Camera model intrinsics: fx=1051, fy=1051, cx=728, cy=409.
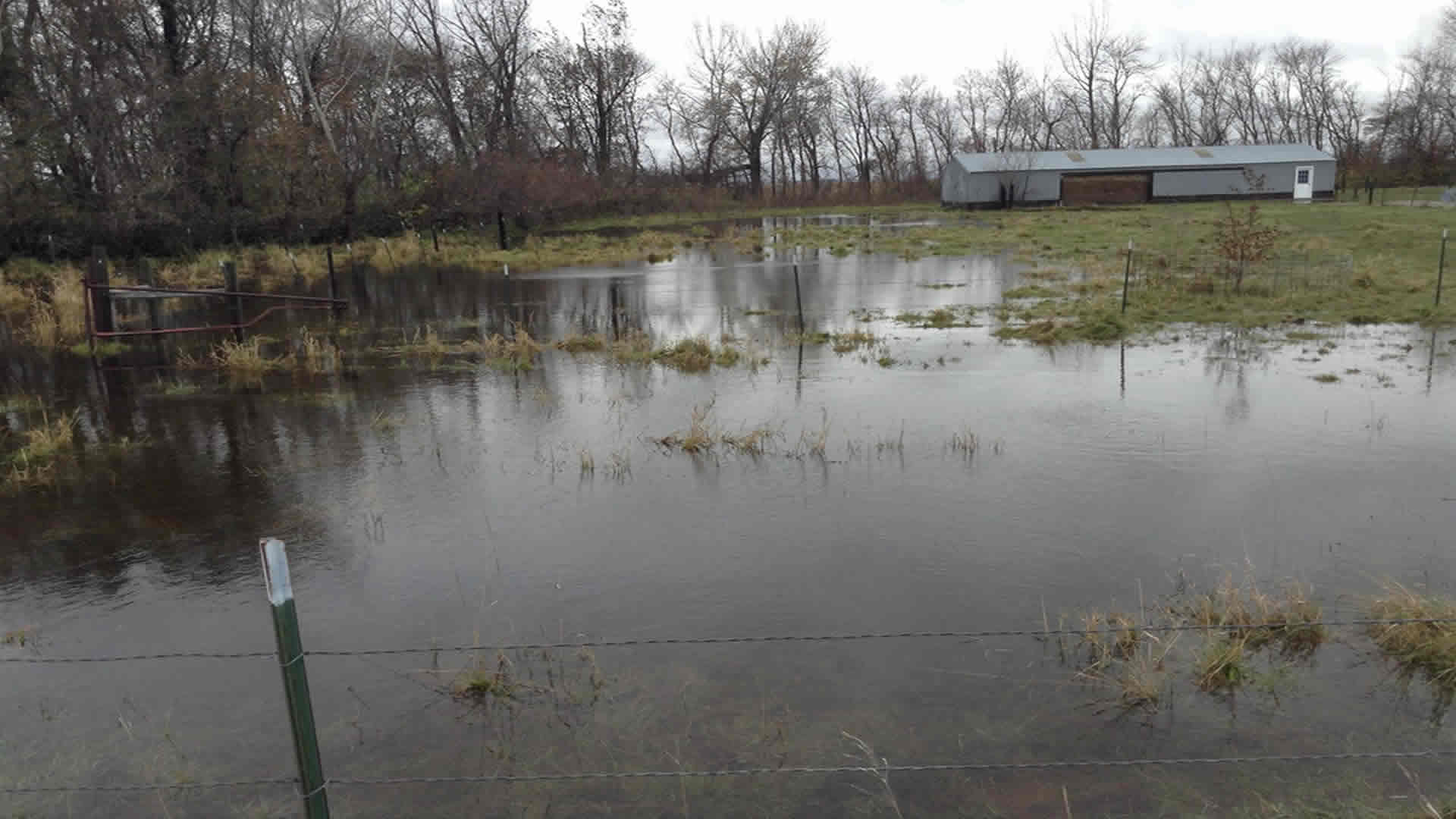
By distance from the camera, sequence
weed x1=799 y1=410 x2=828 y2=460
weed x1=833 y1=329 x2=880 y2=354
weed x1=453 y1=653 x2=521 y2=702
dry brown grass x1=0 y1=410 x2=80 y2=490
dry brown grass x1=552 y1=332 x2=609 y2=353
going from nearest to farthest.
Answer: weed x1=453 y1=653 x2=521 y2=702
dry brown grass x1=0 y1=410 x2=80 y2=490
weed x1=799 y1=410 x2=828 y2=460
weed x1=833 y1=329 x2=880 y2=354
dry brown grass x1=552 y1=332 x2=609 y2=353

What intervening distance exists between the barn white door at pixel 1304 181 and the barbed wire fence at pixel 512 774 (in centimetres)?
4879

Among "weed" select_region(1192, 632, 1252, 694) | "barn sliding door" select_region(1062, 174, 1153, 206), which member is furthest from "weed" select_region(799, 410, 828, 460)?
"barn sliding door" select_region(1062, 174, 1153, 206)

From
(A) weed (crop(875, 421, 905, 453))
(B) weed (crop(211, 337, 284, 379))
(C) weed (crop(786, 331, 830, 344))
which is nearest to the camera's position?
(A) weed (crop(875, 421, 905, 453))

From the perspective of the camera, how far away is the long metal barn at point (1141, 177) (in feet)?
159

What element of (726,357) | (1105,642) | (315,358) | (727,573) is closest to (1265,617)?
(1105,642)

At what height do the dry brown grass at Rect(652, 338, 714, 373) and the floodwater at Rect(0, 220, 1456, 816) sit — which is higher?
the dry brown grass at Rect(652, 338, 714, 373)

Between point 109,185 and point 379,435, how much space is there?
26273 mm

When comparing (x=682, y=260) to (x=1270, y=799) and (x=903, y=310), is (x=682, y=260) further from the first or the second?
(x=1270, y=799)

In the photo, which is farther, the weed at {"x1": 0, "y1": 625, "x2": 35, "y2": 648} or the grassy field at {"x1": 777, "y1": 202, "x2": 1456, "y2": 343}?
the grassy field at {"x1": 777, "y1": 202, "x2": 1456, "y2": 343}

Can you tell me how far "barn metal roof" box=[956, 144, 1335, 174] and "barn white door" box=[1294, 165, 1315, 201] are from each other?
44cm

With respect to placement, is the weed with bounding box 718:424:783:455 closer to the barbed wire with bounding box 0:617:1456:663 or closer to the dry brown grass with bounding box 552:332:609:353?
the barbed wire with bounding box 0:617:1456:663

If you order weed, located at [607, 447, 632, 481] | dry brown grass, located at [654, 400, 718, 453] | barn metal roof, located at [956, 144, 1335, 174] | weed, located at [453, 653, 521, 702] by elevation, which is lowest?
weed, located at [453, 653, 521, 702]

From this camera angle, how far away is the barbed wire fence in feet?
10.1

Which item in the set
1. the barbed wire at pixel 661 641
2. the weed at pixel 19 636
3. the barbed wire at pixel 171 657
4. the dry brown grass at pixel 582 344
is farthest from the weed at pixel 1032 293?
the weed at pixel 19 636
